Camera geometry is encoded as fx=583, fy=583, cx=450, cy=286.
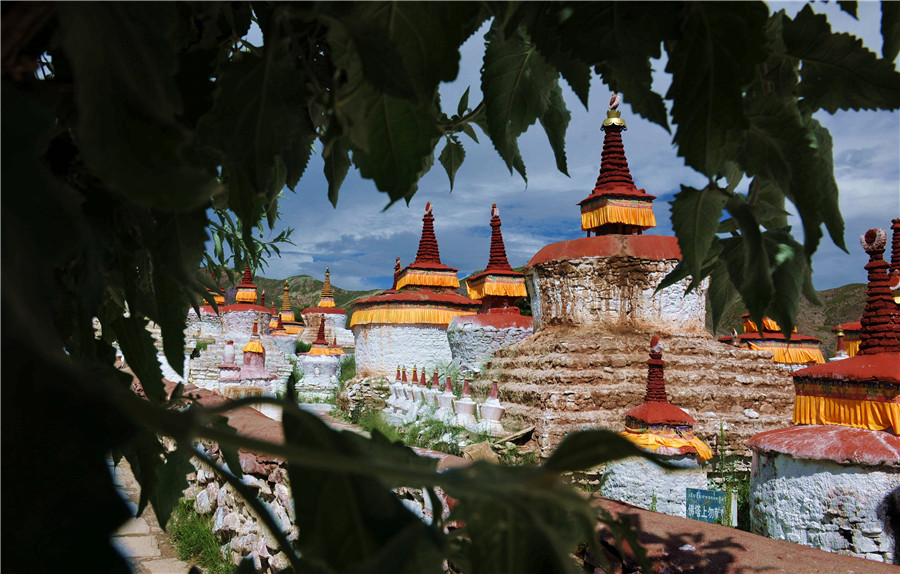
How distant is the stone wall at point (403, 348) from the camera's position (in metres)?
11.4

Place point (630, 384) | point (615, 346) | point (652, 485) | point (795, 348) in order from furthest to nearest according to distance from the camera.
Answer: point (795, 348), point (615, 346), point (630, 384), point (652, 485)

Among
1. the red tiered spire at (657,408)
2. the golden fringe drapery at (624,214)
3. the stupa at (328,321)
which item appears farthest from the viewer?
the stupa at (328,321)

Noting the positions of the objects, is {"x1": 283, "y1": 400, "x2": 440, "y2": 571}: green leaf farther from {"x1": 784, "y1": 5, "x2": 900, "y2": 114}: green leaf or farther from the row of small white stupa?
the row of small white stupa

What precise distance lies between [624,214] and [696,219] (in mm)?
7137

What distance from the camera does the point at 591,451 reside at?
242 millimetres

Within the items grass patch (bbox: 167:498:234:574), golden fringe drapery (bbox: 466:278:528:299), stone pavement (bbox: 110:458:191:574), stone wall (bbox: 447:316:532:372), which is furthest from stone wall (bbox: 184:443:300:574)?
golden fringe drapery (bbox: 466:278:528:299)

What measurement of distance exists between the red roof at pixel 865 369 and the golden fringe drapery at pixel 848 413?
127mm

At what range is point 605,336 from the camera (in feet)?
21.4

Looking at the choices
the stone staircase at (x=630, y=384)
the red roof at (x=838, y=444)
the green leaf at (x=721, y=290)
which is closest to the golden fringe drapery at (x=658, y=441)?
the red roof at (x=838, y=444)

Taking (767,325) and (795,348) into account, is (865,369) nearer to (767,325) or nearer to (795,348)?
(767,325)

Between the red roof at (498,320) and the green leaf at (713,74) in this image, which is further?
the red roof at (498,320)

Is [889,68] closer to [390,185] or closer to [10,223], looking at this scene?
[390,185]

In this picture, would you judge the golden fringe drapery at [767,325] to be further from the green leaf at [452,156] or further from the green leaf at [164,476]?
the green leaf at [164,476]


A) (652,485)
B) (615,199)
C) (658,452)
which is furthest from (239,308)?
(658,452)
